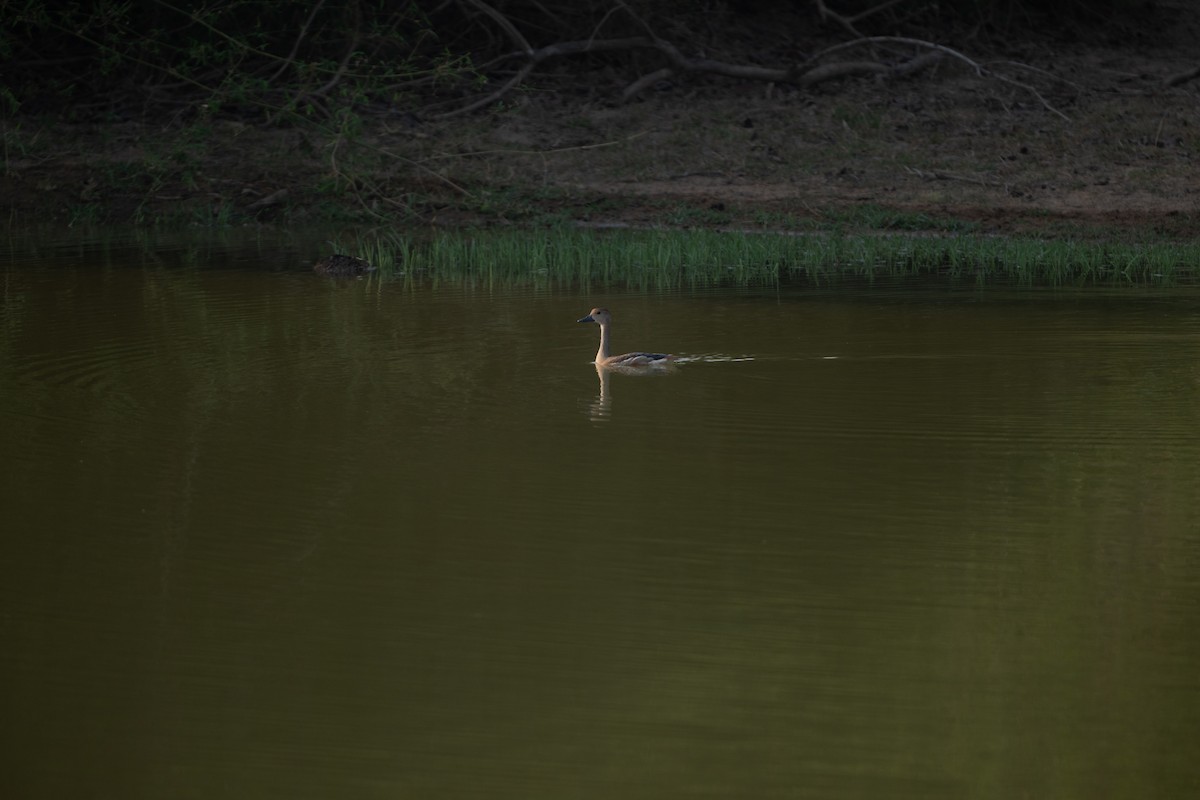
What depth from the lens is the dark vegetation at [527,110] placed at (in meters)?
18.7

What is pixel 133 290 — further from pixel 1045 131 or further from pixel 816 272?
pixel 1045 131

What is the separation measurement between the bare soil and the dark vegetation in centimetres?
4

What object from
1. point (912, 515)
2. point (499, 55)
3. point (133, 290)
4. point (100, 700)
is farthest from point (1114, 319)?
point (499, 55)

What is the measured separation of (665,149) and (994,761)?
51.8ft

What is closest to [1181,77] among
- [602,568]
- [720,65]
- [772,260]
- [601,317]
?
[720,65]

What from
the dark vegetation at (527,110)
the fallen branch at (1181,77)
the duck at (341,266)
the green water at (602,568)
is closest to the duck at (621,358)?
the green water at (602,568)

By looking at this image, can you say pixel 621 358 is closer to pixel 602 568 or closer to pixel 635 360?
pixel 635 360

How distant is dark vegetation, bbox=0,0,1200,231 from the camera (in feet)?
61.4

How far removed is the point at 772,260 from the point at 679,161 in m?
5.48

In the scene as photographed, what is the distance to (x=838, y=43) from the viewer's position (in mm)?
23516

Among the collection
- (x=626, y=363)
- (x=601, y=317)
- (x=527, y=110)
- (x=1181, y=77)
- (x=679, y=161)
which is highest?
(x=1181, y=77)

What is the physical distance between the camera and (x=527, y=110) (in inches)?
827

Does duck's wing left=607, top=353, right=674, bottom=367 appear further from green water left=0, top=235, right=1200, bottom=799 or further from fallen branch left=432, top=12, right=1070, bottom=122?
fallen branch left=432, top=12, right=1070, bottom=122

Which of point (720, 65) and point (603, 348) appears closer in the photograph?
point (603, 348)
